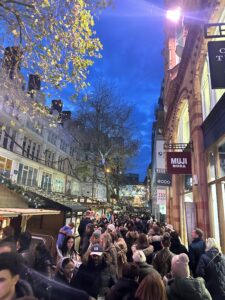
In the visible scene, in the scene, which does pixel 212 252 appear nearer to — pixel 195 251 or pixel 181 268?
pixel 195 251

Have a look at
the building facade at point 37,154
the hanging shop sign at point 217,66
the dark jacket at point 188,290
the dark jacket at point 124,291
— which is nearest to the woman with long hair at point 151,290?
the dark jacket at point 124,291

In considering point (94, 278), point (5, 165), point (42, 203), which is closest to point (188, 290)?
point (94, 278)

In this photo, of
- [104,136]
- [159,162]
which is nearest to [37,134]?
[104,136]

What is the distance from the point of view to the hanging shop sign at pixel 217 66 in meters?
5.74

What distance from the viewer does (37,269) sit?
4.22 m

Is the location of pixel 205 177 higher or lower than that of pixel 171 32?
lower

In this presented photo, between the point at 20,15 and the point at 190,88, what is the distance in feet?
29.0

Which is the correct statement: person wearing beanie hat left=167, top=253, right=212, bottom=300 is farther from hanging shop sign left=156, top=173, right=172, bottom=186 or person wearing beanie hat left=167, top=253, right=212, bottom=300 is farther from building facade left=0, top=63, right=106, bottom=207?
hanging shop sign left=156, top=173, right=172, bottom=186

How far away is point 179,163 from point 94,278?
29.7 ft

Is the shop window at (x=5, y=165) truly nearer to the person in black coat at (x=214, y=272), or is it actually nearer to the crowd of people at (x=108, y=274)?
the crowd of people at (x=108, y=274)

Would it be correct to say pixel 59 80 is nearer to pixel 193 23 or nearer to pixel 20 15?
pixel 20 15

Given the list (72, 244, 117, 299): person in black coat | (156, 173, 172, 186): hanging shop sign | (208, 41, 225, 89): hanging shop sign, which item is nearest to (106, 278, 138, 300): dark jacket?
(72, 244, 117, 299): person in black coat

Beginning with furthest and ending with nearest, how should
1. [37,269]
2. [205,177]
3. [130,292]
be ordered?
[205,177], [37,269], [130,292]

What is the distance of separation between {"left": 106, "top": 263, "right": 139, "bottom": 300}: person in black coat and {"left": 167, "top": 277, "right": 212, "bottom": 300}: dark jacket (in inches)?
19.3
